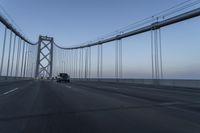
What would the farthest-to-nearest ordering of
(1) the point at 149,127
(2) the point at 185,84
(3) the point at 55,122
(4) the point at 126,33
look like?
(4) the point at 126,33 < (2) the point at 185,84 < (3) the point at 55,122 < (1) the point at 149,127

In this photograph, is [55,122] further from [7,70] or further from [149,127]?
[7,70]

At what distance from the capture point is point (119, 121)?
688 cm

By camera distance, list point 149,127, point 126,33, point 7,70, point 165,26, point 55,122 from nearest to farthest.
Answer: point 149,127 < point 55,122 < point 165,26 < point 7,70 < point 126,33

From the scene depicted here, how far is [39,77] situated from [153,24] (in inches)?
2586

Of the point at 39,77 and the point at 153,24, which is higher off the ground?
the point at 153,24

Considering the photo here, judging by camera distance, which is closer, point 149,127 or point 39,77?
point 149,127

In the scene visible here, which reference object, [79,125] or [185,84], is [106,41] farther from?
[79,125]

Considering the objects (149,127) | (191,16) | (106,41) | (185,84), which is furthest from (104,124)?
(106,41)

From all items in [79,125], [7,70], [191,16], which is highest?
[191,16]

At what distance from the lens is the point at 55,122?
22.1ft

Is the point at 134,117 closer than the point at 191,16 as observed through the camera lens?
Yes

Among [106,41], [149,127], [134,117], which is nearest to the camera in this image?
[149,127]

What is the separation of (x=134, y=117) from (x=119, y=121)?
829 millimetres

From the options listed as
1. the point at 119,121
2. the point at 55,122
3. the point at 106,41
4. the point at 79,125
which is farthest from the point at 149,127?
the point at 106,41
